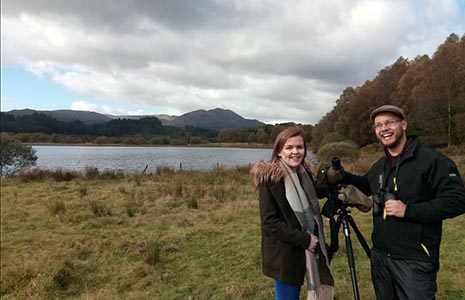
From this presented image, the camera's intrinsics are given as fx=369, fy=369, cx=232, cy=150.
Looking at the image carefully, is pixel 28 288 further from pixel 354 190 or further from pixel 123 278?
pixel 354 190

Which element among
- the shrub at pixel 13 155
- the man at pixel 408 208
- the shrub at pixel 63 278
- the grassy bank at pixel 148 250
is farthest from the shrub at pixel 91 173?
the man at pixel 408 208

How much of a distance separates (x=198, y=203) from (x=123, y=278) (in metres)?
5.25

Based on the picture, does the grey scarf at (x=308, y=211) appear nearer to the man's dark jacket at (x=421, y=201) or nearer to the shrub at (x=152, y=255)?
the man's dark jacket at (x=421, y=201)

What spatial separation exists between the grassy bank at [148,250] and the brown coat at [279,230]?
5.74ft

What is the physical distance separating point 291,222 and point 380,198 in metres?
0.65

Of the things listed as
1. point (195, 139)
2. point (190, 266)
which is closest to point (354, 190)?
point (190, 266)

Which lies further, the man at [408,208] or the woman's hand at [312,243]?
the woman's hand at [312,243]

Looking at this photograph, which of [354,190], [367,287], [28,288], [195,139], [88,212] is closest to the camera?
[354,190]

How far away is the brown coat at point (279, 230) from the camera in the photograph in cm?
267

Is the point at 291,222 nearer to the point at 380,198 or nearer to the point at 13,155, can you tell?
the point at 380,198

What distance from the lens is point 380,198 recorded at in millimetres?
2561

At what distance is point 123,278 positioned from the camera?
5.43 meters

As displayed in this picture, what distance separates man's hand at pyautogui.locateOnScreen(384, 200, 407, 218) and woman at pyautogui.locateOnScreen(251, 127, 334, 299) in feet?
1.91

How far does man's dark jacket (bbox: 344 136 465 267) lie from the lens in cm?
230
